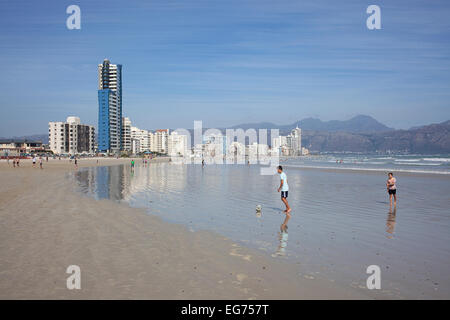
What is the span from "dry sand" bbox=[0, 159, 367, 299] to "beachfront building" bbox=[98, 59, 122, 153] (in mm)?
150877

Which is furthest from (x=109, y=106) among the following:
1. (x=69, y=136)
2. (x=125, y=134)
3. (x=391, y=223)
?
(x=391, y=223)

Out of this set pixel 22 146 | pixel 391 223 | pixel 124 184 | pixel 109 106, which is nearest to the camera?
pixel 391 223

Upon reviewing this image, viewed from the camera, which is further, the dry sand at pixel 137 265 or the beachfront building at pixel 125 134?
the beachfront building at pixel 125 134

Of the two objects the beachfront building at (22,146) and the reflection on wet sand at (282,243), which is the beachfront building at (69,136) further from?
the reflection on wet sand at (282,243)

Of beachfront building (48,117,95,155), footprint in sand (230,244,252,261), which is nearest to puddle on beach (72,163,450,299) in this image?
footprint in sand (230,244,252,261)

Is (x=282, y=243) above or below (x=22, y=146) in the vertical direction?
below

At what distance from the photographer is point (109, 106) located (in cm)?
15225

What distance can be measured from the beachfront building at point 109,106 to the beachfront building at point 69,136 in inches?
552

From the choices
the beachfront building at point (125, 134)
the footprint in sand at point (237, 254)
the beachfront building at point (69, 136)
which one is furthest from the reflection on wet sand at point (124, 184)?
the beachfront building at point (125, 134)

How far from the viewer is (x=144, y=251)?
7938 millimetres

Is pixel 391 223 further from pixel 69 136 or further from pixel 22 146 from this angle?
pixel 22 146

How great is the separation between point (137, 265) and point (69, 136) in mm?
166058

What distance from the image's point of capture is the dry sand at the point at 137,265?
5.58m

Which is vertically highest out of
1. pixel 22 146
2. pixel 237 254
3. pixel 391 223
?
pixel 22 146
